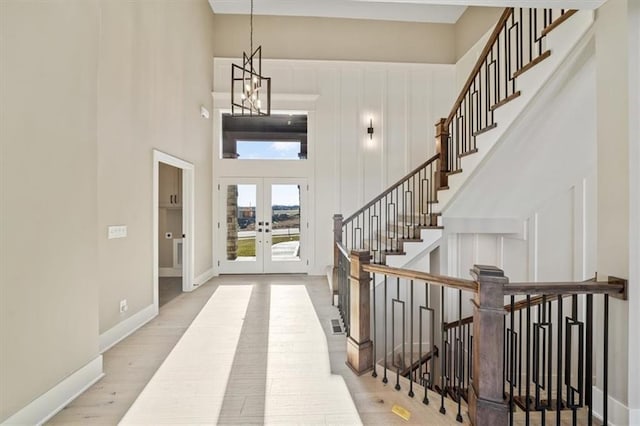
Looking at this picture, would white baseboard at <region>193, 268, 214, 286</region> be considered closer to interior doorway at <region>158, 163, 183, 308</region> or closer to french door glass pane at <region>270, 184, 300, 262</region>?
interior doorway at <region>158, 163, 183, 308</region>

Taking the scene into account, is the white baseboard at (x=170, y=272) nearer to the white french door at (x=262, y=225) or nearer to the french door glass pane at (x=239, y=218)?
the white french door at (x=262, y=225)

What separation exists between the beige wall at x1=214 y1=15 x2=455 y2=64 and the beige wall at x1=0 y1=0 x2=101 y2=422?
4458 millimetres

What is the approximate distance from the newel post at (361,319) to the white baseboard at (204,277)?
369 centimetres

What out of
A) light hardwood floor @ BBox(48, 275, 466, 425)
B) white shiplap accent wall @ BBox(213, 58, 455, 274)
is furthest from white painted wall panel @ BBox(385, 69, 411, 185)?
light hardwood floor @ BBox(48, 275, 466, 425)

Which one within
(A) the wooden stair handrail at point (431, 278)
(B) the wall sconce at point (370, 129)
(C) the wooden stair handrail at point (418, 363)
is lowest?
(C) the wooden stair handrail at point (418, 363)

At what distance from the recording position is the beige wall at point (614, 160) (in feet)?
6.30

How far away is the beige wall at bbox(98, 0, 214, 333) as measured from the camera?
120 inches

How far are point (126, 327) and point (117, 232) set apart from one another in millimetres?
1077

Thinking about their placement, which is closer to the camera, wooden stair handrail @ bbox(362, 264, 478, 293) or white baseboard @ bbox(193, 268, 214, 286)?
wooden stair handrail @ bbox(362, 264, 478, 293)

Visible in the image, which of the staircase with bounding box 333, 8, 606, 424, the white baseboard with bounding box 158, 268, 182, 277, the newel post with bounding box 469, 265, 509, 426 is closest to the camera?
the newel post with bounding box 469, 265, 509, 426

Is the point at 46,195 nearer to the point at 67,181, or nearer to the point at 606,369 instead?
the point at 67,181

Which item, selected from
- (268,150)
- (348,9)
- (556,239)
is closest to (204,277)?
(268,150)

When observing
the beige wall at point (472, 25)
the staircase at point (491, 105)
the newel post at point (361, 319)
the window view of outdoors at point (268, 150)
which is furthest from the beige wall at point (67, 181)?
the beige wall at point (472, 25)

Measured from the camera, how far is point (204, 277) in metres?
5.80
